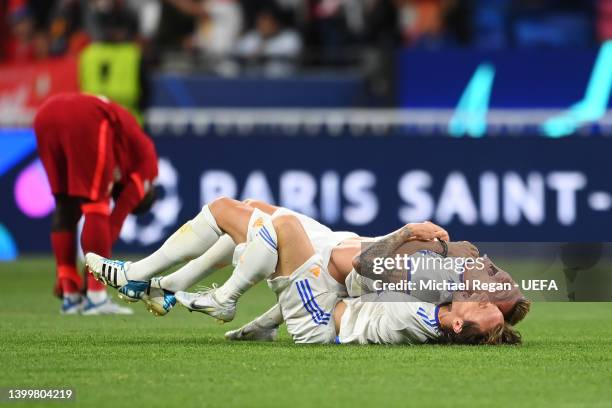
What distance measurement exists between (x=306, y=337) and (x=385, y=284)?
0.61m

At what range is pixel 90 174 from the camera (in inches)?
412

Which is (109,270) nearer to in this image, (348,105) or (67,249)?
Answer: (67,249)

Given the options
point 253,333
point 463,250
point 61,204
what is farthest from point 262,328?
point 61,204

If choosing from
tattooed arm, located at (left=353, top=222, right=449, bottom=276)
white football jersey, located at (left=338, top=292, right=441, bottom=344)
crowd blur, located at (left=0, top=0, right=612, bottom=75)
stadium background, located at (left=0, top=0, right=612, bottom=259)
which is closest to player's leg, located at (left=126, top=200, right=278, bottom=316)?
white football jersey, located at (left=338, top=292, right=441, bottom=344)

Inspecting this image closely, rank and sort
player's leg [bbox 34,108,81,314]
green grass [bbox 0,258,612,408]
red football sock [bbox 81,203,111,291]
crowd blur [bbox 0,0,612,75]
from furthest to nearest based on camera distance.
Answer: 1. crowd blur [bbox 0,0,612,75]
2. player's leg [bbox 34,108,81,314]
3. red football sock [bbox 81,203,111,291]
4. green grass [bbox 0,258,612,408]

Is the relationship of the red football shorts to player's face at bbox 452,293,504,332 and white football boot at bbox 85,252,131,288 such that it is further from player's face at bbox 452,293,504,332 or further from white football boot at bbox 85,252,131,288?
player's face at bbox 452,293,504,332

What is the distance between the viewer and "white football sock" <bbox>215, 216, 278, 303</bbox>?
7934mm

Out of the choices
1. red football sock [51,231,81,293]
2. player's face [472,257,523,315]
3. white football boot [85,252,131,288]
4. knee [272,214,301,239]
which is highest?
knee [272,214,301,239]

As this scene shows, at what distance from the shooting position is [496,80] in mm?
17734

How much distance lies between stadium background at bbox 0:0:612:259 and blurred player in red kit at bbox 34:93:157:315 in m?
4.86

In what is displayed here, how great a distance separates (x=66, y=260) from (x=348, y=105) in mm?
7549

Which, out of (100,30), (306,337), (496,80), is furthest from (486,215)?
(306,337)

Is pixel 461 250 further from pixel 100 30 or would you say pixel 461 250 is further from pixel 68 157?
pixel 100 30

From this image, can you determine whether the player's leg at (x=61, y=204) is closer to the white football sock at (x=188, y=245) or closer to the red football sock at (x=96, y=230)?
the red football sock at (x=96, y=230)
